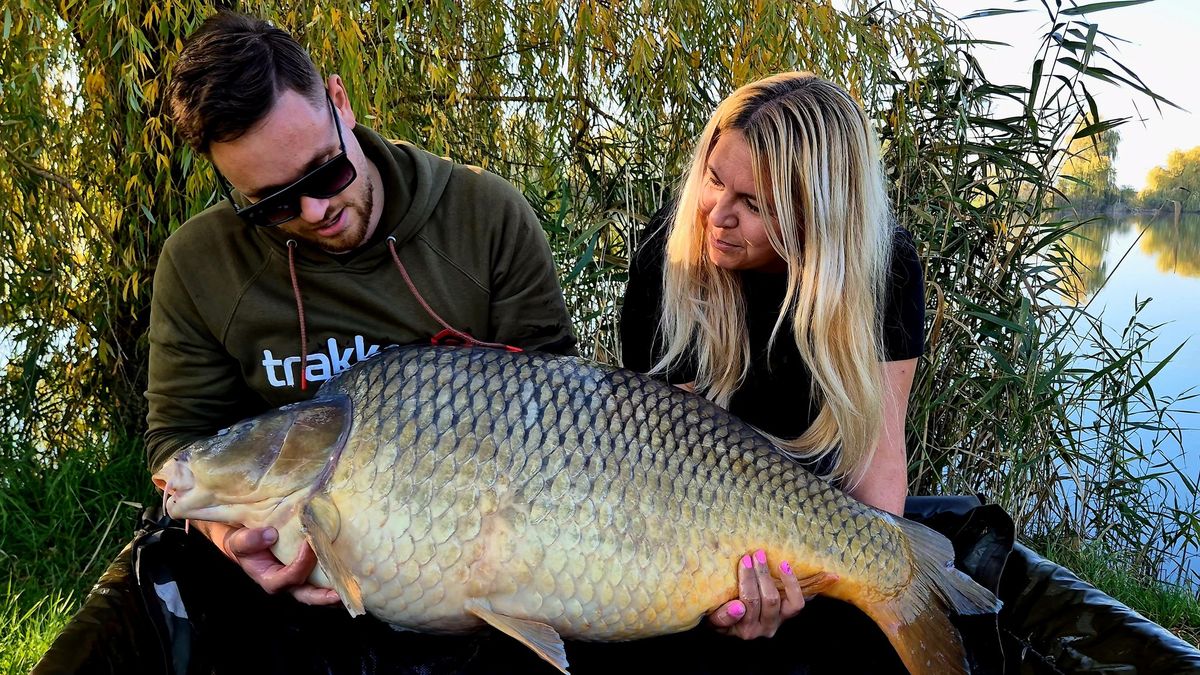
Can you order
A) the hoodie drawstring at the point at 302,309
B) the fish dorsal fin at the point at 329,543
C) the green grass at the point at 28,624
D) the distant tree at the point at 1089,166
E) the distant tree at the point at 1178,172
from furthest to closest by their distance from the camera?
the distant tree at the point at 1178,172, the distant tree at the point at 1089,166, the green grass at the point at 28,624, the hoodie drawstring at the point at 302,309, the fish dorsal fin at the point at 329,543

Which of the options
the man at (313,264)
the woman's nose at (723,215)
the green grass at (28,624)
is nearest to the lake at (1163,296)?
the woman's nose at (723,215)

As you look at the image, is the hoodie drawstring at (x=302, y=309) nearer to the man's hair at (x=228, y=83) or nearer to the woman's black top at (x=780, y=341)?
the man's hair at (x=228, y=83)

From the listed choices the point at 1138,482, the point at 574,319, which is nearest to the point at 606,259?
the point at 574,319

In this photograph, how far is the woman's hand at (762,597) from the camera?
3.90 ft

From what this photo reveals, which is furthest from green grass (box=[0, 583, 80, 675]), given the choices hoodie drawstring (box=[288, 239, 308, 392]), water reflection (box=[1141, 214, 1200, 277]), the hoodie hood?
water reflection (box=[1141, 214, 1200, 277])

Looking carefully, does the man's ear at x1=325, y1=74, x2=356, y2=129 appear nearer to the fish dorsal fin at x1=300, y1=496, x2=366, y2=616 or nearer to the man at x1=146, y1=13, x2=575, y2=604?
the man at x1=146, y1=13, x2=575, y2=604

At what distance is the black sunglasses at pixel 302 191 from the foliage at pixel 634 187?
0.78m

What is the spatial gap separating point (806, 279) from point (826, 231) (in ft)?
0.26

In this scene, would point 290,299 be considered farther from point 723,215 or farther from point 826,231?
point 826,231

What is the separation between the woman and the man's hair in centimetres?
63

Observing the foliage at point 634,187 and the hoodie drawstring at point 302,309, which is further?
the foliage at point 634,187

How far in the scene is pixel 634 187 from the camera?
2.44 metres

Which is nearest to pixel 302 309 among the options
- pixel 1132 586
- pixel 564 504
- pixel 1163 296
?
pixel 564 504

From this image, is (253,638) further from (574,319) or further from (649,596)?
(574,319)
